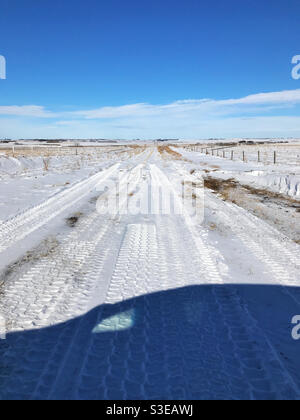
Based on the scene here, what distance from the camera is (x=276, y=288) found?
13.1 feet

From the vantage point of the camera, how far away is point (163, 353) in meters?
2.72

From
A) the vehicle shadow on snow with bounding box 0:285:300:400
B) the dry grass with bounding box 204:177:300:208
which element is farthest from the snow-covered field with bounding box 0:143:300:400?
the dry grass with bounding box 204:177:300:208

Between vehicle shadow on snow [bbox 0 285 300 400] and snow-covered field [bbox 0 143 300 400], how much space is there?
11mm

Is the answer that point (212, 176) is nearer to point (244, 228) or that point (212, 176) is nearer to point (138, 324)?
point (244, 228)

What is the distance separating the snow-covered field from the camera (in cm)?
243

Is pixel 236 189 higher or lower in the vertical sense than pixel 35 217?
higher

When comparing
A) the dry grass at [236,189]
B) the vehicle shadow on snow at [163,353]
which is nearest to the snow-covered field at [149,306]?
the vehicle shadow on snow at [163,353]

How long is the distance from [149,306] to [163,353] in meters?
0.83

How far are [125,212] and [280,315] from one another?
561 centimetres

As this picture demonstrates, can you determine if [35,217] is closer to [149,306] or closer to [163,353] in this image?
[149,306]

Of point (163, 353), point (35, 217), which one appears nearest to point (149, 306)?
point (163, 353)

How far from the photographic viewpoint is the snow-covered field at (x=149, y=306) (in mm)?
2426
